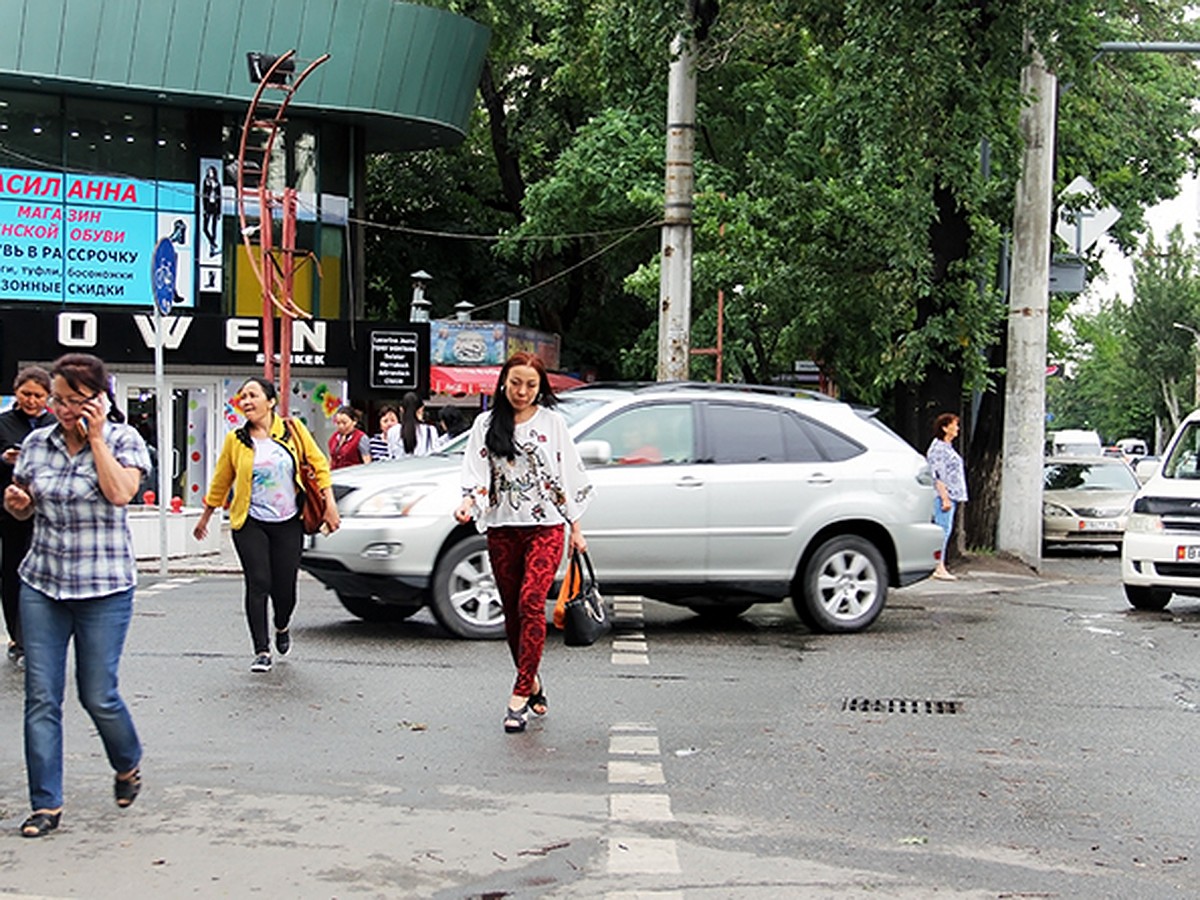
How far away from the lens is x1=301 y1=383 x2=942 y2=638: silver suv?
39.0 feet

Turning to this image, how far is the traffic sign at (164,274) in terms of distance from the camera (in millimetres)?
18047

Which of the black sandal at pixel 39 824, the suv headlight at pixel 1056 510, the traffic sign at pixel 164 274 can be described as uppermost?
the traffic sign at pixel 164 274

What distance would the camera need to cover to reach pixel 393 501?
11891 mm

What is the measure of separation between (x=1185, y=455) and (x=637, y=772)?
10584 mm

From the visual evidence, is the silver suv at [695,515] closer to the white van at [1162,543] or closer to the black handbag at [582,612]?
the black handbag at [582,612]

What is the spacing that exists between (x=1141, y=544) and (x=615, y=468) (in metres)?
5.70

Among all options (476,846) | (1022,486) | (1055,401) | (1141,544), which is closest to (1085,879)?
(476,846)

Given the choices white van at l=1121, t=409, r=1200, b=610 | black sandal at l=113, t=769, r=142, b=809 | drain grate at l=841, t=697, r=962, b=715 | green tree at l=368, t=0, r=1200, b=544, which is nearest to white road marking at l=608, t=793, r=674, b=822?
black sandal at l=113, t=769, r=142, b=809

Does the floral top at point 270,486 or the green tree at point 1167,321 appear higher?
the green tree at point 1167,321

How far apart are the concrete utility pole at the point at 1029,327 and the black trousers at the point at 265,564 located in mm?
11792

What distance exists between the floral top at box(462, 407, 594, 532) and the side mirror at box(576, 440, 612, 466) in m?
3.26

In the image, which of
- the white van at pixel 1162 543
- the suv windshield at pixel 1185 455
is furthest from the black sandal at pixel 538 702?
the suv windshield at pixel 1185 455

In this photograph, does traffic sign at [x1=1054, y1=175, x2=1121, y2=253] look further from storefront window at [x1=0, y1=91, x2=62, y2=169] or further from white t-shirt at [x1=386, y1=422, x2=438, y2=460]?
storefront window at [x1=0, y1=91, x2=62, y2=169]

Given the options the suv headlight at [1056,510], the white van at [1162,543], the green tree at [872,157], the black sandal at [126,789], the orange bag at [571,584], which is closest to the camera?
the black sandal at [126,789]
